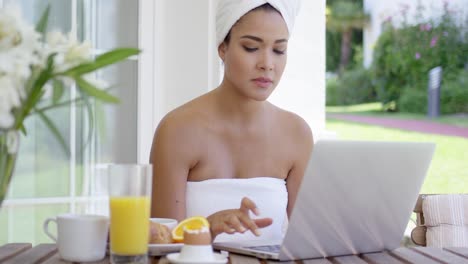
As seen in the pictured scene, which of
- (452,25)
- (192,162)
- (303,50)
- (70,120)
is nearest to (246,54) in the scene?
(192,162)

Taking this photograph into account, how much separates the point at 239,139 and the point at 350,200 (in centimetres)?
71

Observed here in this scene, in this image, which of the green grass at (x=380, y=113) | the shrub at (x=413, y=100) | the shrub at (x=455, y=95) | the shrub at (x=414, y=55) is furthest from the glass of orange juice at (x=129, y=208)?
the shrub at (x=413, y=100)

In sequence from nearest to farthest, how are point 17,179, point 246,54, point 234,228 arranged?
1. point 234,228
2. point 246,54
3. point 17,179

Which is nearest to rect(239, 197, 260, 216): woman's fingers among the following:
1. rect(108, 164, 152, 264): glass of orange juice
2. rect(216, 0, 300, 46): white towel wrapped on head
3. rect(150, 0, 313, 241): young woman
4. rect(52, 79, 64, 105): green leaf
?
rect(108, 164, 152, 264): glass of orange juice

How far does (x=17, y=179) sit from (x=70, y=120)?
32cm

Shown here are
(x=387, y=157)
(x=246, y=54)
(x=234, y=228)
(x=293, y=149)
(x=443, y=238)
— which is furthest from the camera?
(x=443, y=238)

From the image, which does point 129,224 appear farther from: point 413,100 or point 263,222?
point 413,100

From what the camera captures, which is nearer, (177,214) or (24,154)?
(177,214)

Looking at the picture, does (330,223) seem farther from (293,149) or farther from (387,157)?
(293,149)

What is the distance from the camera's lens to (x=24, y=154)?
305 cm

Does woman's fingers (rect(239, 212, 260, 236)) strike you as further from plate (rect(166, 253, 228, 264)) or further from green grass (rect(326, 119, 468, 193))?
green grass (rect(326, 119, 468, 193))

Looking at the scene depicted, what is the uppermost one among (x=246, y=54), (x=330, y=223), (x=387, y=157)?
(x=246, y=54)

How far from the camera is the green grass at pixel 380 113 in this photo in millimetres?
12141

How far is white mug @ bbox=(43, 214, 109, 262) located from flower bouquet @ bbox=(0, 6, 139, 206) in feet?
0.96
